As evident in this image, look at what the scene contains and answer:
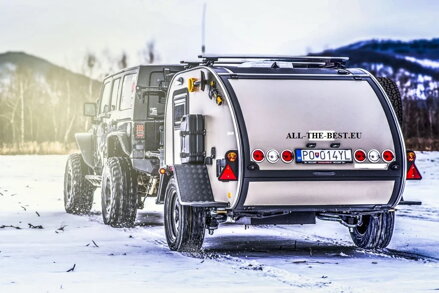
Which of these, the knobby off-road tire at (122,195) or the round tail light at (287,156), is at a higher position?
the round tail light at (287,156)

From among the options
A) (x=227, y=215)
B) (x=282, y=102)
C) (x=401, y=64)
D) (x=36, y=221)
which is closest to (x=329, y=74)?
(x=282, y=102)

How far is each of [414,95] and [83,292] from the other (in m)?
68.6

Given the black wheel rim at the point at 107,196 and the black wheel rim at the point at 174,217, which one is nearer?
the black wheel rim at the point at 174,217

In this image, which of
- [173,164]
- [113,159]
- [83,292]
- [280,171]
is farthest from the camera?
[113,159]

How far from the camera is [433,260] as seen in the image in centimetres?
1108

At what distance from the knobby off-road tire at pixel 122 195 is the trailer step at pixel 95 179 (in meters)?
1.47

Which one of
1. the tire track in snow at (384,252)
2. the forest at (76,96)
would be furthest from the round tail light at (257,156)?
the forest at (76,96)

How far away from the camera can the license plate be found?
11156mm

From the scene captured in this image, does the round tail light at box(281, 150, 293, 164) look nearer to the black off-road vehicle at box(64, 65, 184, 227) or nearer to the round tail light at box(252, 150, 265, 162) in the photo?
the round tail light at box(252, 150, 265, 162)

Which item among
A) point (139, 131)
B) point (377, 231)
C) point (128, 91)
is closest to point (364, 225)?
point (377, 231)

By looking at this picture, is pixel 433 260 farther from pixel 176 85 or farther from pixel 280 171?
pixel 176 85

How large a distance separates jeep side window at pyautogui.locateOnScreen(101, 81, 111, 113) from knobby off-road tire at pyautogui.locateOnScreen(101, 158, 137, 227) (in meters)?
1.91

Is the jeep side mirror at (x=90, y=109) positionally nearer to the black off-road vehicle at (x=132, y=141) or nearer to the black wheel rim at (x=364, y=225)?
the black off-road vehicle at (x=132, y=141)

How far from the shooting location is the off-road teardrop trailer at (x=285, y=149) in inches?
435
